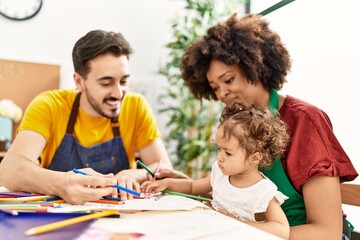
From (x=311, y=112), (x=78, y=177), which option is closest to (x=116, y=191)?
(x=78, y=177)

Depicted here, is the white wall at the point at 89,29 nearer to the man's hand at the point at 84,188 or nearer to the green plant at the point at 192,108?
the green plant at the point at 192,108

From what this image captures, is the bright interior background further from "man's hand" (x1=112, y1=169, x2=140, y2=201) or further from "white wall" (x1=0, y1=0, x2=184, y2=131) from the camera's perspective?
"man's hand" (x1=112, y1=169, x2=140, y2=201)

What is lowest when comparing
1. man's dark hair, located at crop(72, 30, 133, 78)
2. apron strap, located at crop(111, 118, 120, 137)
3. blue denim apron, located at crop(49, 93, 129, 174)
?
blue denim apron, located at crop(49, 93, 129, 174)

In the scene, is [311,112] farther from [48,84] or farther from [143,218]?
[48,84]

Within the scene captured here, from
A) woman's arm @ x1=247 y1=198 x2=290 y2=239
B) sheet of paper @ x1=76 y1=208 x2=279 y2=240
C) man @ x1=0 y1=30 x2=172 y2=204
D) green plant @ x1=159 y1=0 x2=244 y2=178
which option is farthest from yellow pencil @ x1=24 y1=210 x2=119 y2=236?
green plant @ x1=159 y1=0 x2=244 y2=178

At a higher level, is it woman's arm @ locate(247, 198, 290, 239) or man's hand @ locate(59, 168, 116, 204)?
man's hand @ locate(59, 168, 116, 204)

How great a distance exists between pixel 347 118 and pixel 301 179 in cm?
90

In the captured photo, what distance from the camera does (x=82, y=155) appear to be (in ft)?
5.60

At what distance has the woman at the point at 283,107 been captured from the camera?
106cm

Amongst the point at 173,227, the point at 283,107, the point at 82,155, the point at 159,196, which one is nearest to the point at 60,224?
the point at 173,227

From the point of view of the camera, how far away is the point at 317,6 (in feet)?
7.01

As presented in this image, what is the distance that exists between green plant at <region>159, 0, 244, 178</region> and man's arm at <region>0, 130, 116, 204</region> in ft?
5.67

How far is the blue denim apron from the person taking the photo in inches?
67.4

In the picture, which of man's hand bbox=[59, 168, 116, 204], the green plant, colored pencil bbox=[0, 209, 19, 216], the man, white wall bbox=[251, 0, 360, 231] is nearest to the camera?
colored pencil bbox=[0, 209, 19, 216]
